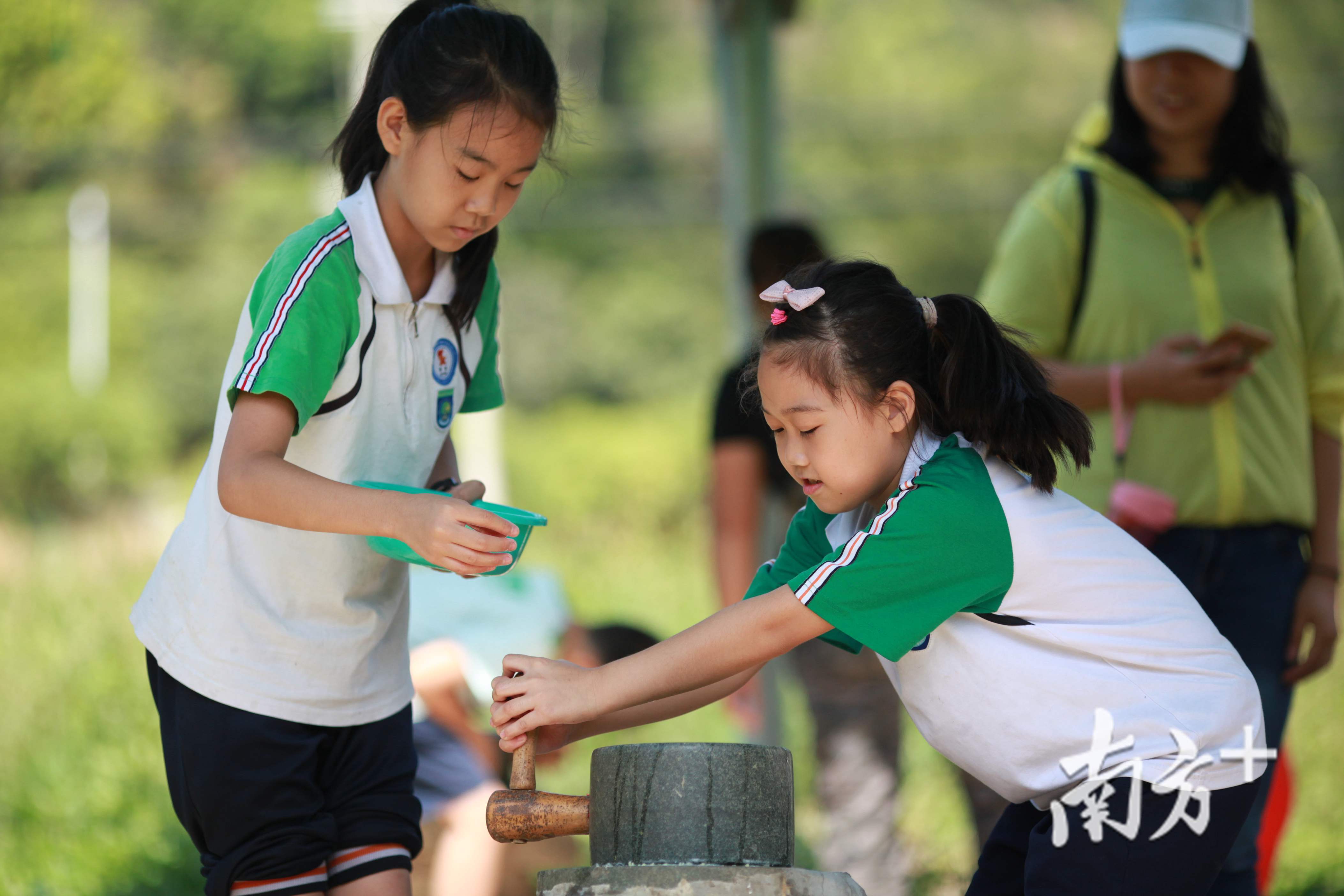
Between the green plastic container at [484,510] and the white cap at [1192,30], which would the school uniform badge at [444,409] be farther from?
the white cap at [1192,30]

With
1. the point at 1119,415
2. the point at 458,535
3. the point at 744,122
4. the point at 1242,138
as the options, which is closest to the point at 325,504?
the point at 458,535

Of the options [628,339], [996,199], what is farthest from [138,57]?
[996,199]

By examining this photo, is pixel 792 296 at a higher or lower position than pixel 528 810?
higher

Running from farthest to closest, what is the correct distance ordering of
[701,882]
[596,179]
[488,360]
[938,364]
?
[596,179]
[488,360]
[938,364]
[701,882]

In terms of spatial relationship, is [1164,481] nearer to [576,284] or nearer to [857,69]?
[576,284]

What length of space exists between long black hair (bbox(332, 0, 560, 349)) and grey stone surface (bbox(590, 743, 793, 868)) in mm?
816

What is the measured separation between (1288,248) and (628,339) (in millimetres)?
19571

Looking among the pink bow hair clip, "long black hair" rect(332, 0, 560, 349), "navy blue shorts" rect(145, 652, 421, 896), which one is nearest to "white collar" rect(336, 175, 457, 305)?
"long black hair" rect(332, 0, 560, 349)

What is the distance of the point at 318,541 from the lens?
7.03 feet

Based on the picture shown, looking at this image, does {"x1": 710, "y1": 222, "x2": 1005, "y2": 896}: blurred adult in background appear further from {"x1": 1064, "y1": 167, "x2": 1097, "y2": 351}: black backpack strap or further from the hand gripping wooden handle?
the hand gripping wooden handle

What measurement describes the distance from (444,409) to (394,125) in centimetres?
48

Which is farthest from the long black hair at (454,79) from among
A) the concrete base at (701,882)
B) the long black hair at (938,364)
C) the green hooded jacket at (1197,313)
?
the green hooded jacket at (1197,313)

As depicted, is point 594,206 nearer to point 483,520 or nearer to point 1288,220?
point 1288,220

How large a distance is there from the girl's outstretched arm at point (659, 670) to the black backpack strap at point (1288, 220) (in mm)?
1706
